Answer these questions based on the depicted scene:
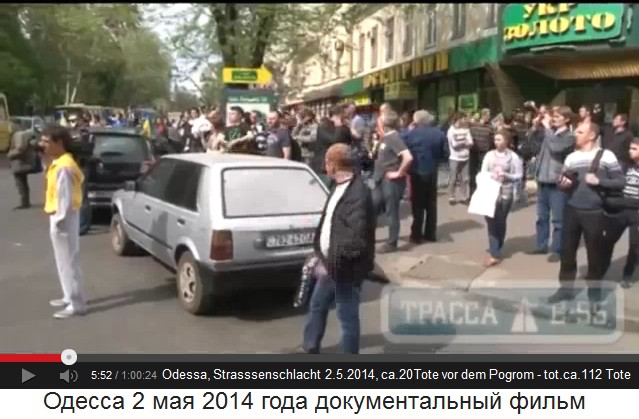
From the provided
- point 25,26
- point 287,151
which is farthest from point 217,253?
point 25,26

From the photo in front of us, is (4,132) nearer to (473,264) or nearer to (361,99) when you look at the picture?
(361,99)

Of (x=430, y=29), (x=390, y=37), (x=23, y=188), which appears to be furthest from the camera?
(x=390, y=37)

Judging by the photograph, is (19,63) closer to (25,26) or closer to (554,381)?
(25,26)

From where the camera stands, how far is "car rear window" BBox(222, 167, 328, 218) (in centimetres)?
613

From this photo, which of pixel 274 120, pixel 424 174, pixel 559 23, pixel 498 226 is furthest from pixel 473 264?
pixel 559 23

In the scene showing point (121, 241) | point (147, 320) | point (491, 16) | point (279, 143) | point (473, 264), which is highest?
point (491, 16)

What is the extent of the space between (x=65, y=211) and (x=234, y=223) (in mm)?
1457

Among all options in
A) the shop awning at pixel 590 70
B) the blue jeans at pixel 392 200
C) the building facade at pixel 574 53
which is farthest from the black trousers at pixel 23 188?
the shop awning at pixel 590 70

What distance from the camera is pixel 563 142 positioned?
24.8 feet

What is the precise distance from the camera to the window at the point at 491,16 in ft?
57.9

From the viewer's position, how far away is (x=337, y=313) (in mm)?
4707

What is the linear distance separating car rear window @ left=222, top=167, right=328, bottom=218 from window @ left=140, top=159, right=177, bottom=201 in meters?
1.11

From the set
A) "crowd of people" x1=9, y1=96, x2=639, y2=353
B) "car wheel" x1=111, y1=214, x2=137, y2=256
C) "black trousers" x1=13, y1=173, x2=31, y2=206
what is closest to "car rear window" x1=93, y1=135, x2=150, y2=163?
"crowd of people" x1=9, y1=96, x2=639, y2=353

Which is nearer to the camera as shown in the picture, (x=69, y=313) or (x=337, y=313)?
(x=337, y=313)
